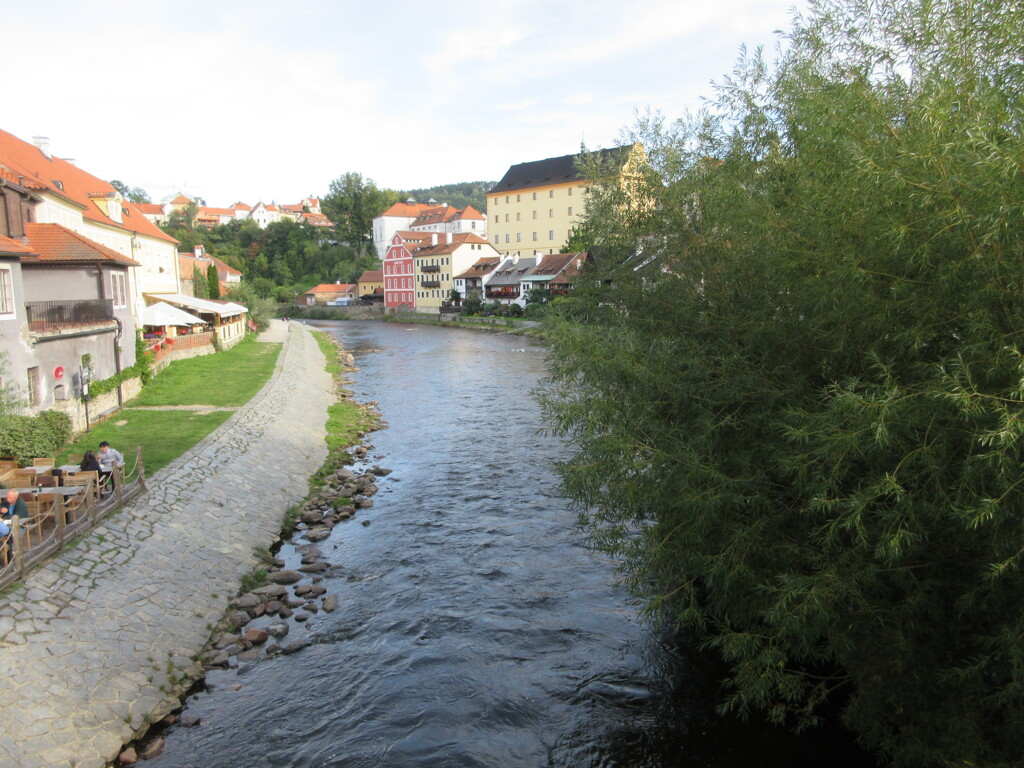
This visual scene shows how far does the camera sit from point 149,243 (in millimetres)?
36594

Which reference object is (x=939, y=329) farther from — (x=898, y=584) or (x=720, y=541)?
(x=720, y=541)

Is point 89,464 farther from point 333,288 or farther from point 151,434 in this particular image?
point 333,288

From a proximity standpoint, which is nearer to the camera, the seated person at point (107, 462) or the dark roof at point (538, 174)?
the seated person at point (107, 462)

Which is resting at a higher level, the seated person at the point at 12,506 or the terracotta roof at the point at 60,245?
the terracotta roof at the point at 60,245

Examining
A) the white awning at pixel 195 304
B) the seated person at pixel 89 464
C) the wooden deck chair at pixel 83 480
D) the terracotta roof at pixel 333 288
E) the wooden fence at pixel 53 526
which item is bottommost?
the wooden fence at pixel 53 526

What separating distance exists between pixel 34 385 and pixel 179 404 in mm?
5365

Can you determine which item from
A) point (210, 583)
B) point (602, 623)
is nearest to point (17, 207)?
point (210, 583)

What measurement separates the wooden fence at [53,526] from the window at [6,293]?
17.6 feet

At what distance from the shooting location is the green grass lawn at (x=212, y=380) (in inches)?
843

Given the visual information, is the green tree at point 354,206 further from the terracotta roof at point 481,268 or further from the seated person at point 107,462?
the seated person at point 107,462

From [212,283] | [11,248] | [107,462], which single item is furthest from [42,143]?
[107,462]

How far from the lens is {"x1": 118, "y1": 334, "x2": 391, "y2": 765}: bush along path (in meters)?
8.66

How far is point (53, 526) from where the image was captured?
9.84m

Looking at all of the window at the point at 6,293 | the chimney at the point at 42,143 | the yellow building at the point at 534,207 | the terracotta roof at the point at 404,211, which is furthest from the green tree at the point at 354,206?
the window at the point at 6,293
